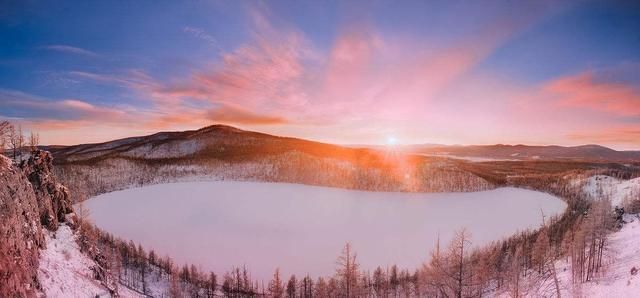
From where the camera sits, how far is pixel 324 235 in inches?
5512

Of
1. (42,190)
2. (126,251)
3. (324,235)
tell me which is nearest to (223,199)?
(324,235)

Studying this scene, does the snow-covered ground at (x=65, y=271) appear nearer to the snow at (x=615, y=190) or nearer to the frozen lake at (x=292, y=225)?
the frozen lake at (x=292, y=225)

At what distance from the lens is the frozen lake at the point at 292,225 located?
111375 mm

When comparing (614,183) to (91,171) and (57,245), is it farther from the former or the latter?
(91,171)

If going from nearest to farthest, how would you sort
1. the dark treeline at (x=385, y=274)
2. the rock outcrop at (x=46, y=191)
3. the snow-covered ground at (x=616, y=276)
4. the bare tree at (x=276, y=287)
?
Answer: the snow-covered ground at (x=616, y=276) < the rock outcrop at (x=46, y=191) < the bare tree at (x=276, y=287) < the dark treeline at (x=385, y=274)

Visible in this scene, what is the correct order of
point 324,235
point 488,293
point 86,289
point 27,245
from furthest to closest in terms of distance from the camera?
1. point 324,235
2. point 488,293
3. point 86,289
4. point 27,245

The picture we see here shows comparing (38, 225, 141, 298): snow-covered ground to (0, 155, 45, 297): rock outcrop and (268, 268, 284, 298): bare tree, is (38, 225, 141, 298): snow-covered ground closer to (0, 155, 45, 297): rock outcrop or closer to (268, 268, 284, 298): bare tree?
(0, 155, 45, 297): rock outcrop

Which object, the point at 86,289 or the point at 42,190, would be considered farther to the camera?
the point at 42,190

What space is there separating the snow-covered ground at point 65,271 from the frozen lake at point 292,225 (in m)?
63.7

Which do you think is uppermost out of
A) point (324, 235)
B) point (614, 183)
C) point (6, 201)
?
point (6, 201)

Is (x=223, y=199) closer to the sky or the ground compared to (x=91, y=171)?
closer to the ground

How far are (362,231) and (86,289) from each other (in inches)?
4839

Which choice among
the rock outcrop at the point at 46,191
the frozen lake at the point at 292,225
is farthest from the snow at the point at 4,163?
the frozen lake at the point at 292,225

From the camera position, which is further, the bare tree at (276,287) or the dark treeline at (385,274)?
the dark treeline at (385,274)
